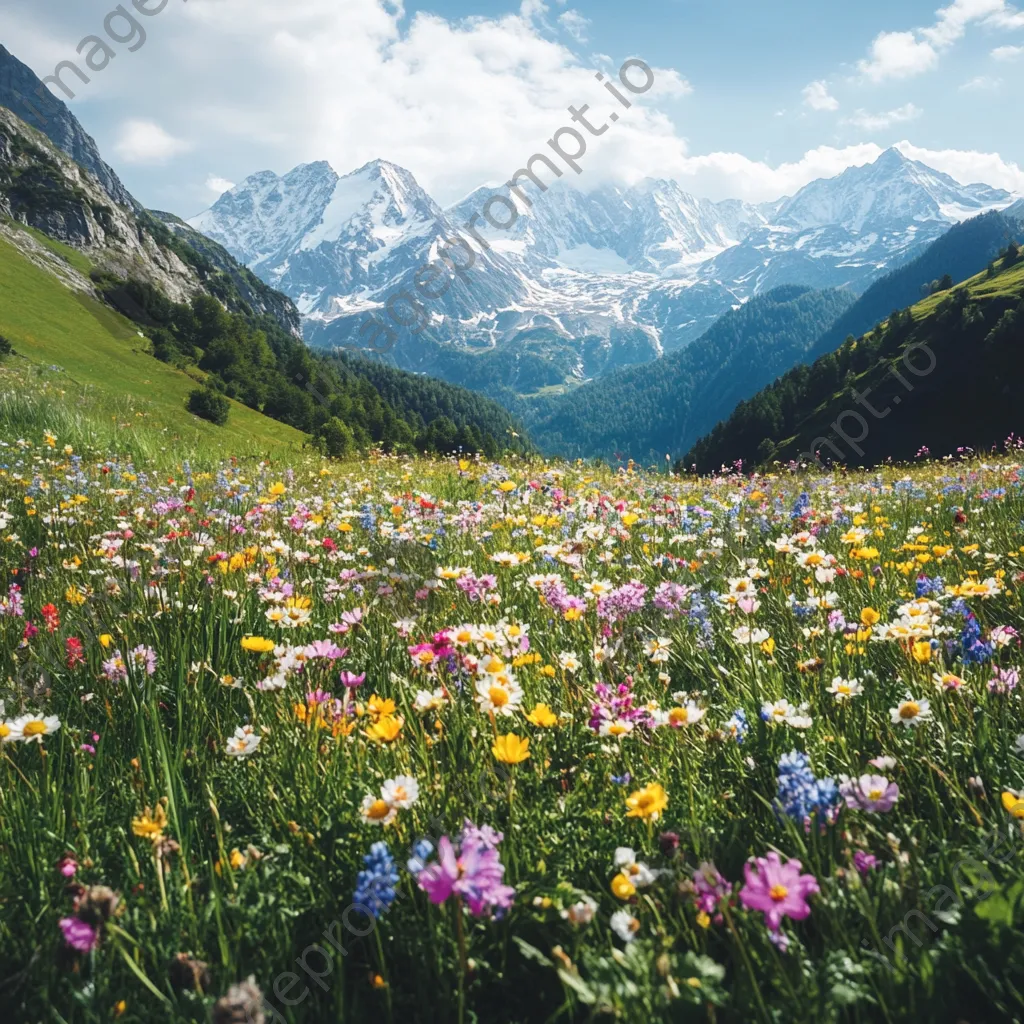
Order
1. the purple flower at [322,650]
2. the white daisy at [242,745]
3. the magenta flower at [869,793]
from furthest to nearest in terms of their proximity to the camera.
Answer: the purple flower at [322,650] → the white daisy at [242,745] → the magenta flower at [869,793]

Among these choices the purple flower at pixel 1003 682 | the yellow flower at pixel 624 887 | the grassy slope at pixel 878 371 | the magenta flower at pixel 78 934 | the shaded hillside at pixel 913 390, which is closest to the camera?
the magenta flower at pixel 78 934

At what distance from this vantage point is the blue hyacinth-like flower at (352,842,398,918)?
1248 mm

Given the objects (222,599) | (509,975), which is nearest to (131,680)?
(222,599)

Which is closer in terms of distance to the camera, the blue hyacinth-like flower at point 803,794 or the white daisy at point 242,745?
the blue hyacinth-like flower at point 803,794

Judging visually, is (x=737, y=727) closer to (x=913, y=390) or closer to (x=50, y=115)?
(x=913, y=390)

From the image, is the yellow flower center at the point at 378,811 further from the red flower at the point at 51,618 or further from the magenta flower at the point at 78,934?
the red flower at the point at 51,618

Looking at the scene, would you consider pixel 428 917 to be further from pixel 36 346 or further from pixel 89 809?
pixel 36 346

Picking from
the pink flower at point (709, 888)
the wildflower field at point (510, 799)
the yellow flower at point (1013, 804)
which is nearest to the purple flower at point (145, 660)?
the wildflower field at point (510, 799)

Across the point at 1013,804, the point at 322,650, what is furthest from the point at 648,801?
the point at 322,650

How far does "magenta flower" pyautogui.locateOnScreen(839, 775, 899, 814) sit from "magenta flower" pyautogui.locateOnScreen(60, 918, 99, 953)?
159cm

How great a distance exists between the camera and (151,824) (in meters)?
1.55

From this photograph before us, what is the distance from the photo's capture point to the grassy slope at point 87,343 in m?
48.4

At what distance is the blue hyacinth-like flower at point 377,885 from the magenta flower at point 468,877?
122 millimetres

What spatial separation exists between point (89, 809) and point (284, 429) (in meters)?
70.6
